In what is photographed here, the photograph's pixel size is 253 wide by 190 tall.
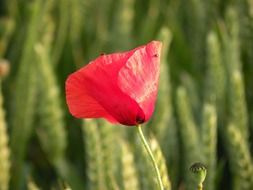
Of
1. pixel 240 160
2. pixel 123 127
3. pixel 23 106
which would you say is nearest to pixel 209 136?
pixel 240 160

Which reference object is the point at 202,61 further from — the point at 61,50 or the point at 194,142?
the point at 194,142

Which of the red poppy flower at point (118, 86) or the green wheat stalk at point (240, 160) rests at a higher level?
the red poppy flower at point (118, 86)

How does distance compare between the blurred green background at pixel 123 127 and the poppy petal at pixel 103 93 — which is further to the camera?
the blurred green background at pixel 123 127

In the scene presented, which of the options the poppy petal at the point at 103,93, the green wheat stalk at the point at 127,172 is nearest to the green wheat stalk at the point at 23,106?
the green wheat stalk at the point at 127,172

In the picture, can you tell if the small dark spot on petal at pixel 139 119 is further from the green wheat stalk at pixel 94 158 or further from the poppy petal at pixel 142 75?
the green wheat stalk at pixel 94 158

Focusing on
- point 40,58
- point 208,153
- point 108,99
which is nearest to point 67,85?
point 108,99

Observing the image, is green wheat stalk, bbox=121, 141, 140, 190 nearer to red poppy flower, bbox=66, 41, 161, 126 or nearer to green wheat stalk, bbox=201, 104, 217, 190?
green wheat stalk, bbox=201, 104, 217, 190

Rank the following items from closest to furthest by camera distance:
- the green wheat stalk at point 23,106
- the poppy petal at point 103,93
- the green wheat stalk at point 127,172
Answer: the poppy petal at point 103,93 → the green wheat stalk at point 127,172 → the green wheat stalk at point 23,106
